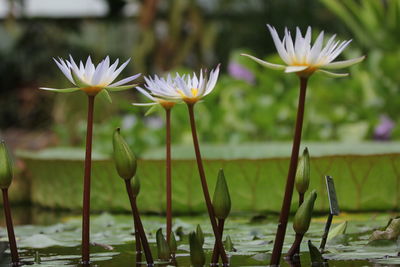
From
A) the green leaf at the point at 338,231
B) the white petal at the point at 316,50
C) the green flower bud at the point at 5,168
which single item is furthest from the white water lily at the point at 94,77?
the green leaf at the point at 338,231

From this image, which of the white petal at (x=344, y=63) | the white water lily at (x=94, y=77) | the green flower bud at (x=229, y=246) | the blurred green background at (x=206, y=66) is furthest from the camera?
the blurred green background at (x=206, y=66)

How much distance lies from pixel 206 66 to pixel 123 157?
5589 millimetres

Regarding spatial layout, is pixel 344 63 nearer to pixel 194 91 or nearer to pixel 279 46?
pixel 279 46

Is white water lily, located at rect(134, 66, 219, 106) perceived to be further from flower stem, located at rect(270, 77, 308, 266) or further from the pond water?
the pond water

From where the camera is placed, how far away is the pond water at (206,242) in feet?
3.19

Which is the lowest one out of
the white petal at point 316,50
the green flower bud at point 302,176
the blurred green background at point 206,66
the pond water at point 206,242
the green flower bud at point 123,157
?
the pond water at point 206,242

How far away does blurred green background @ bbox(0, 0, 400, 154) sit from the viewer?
301 cm

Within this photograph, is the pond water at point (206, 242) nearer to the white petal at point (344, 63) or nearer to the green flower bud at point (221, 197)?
the green flower bud at point (221, 197)

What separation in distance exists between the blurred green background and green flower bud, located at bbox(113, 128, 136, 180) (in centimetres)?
109

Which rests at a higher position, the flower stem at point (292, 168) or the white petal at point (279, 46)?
the white petal at point (279, 46)

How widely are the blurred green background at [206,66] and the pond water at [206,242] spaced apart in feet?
1.80

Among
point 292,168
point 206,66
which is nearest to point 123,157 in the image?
point 292,168

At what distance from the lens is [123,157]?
34.5 inches

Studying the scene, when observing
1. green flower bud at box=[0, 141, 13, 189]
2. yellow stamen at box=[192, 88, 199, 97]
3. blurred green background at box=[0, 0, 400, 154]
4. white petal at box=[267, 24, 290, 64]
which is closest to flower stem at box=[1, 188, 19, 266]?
green flower bud at box=[0, 141, 13, 189]
